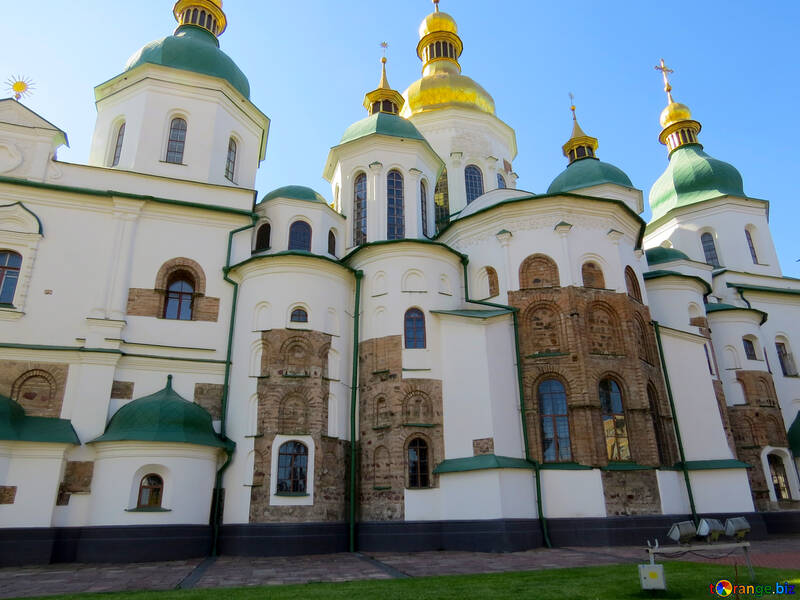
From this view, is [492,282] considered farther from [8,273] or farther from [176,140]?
[8,273]

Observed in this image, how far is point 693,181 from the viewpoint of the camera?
29531mm

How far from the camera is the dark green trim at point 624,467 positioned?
15492mm

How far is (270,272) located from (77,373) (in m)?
5.80

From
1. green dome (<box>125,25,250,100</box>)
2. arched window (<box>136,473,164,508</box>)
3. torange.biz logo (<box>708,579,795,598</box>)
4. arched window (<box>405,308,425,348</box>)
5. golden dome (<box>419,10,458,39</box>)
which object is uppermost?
golden dome (<box>419,10,458,39</box>)

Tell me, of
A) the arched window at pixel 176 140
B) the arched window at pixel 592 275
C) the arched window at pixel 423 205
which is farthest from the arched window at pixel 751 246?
the arched window at pixel 176 140

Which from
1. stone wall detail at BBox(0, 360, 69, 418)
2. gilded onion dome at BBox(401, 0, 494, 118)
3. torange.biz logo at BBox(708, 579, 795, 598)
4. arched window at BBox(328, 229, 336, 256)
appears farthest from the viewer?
gilded onion dome at BBox(401, 0, 494, 118)

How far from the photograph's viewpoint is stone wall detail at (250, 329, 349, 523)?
1511 centimetres

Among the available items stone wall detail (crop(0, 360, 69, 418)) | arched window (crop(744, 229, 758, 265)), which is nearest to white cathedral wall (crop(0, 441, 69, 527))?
stone wall detail (crop(0, 360, 69, 418))

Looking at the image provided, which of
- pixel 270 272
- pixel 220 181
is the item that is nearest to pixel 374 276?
pixel 270 272

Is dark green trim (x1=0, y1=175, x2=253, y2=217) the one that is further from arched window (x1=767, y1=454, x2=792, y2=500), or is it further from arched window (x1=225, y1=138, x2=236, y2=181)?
arched window (x1=767, y1=454, x2=792, y2=500)

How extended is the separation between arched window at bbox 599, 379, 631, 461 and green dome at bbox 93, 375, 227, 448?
10506 millimetres

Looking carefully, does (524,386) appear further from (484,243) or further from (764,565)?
(764,565)

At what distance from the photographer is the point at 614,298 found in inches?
688

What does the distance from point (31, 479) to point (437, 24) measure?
28.3 metres
